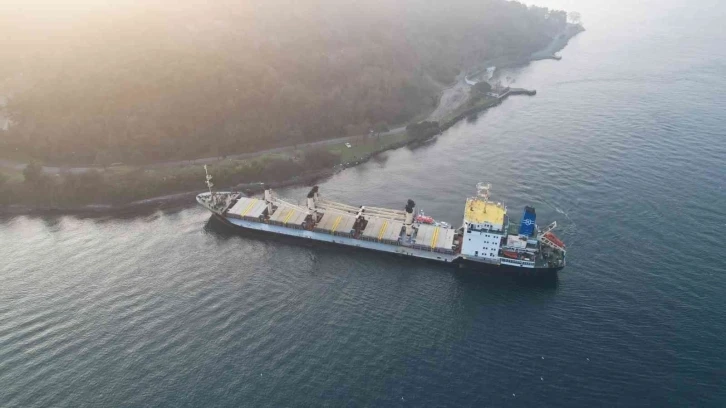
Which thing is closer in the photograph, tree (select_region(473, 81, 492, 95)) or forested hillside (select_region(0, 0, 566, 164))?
forested hillside (select_region(0, 0, 566, 164))

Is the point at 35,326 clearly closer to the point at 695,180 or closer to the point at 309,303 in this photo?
the point at 309,303

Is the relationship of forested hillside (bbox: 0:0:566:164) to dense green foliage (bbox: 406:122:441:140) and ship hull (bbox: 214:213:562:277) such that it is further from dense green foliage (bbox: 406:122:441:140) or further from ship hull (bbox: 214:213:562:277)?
ship hull (bbox: 214:213:562:277)

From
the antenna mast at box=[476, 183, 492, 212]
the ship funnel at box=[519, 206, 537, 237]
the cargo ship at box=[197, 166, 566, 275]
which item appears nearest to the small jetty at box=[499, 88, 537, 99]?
the antenna mast at box=[476, 183, 492, 212]

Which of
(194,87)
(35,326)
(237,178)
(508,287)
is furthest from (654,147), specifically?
(35,326)

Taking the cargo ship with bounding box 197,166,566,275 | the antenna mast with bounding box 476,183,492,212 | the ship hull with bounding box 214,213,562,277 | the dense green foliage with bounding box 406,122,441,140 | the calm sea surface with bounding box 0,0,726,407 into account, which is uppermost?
the dense green foliage with bounding box 406,122,441,140

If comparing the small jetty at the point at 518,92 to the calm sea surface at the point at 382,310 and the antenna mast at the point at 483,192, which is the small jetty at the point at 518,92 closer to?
the calm sea surface at the point at 382,310

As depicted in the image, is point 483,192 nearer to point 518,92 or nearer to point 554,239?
point 554,239

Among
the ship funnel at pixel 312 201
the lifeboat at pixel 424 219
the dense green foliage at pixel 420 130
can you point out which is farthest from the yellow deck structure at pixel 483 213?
the dense green foliage at pixel 420 130
